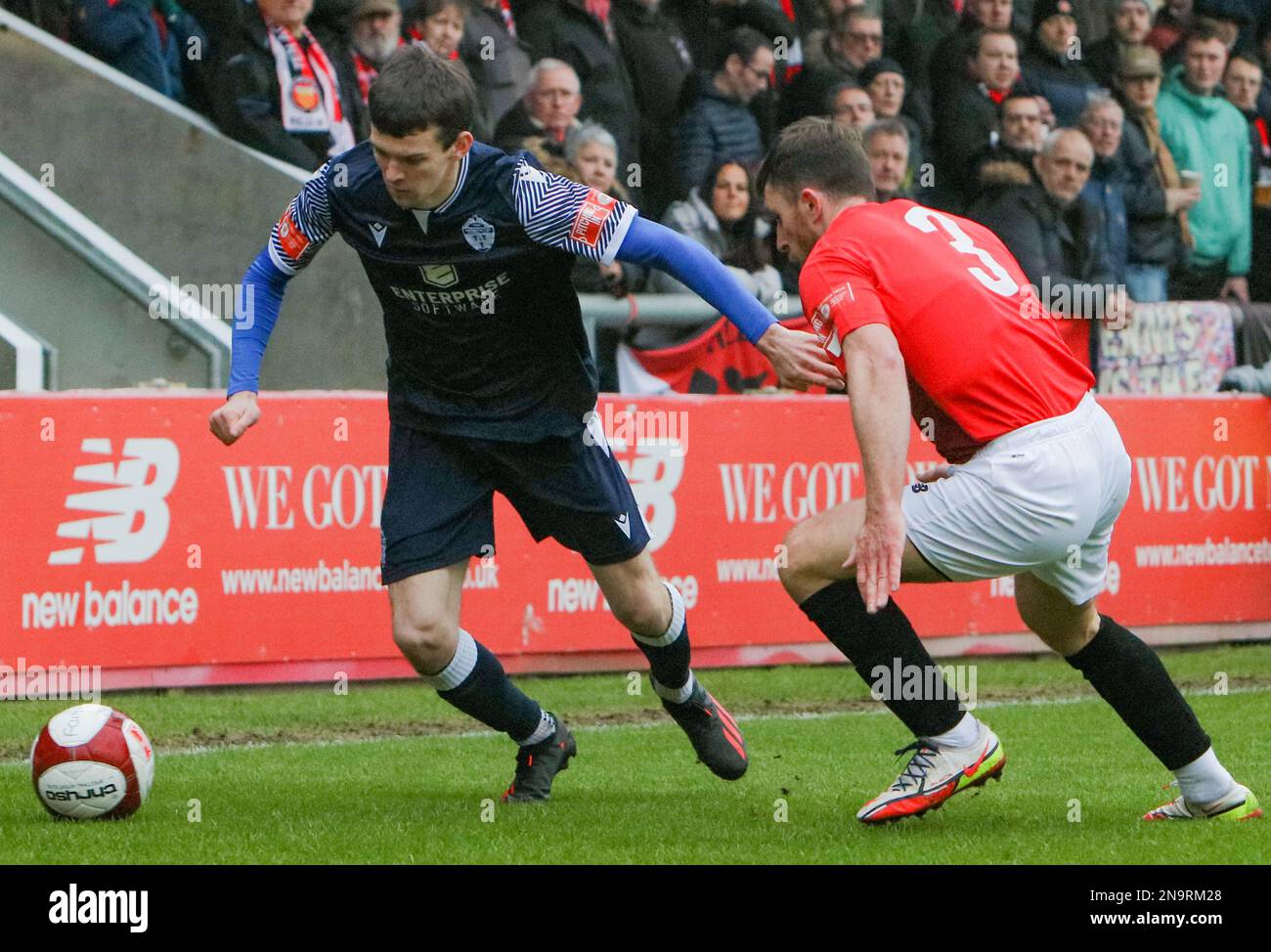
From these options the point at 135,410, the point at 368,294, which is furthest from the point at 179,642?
the point at 368,294

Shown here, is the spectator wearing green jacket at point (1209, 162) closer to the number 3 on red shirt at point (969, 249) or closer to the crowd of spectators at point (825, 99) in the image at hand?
the crowd of spectators at point (825, 99)

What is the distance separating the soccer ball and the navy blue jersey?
4.32ft

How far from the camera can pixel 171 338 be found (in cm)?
1066

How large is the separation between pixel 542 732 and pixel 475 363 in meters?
1.29

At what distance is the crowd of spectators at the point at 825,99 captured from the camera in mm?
11414

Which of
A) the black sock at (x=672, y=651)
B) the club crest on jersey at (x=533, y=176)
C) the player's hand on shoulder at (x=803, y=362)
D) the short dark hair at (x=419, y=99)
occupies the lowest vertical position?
the black sock at (x=672, y=651)

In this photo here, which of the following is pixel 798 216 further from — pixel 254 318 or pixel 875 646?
pixel 254 318

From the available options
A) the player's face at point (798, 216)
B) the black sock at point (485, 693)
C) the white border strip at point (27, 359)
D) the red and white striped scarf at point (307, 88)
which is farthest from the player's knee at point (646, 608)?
the red and white striped scarf at point (307, 88)

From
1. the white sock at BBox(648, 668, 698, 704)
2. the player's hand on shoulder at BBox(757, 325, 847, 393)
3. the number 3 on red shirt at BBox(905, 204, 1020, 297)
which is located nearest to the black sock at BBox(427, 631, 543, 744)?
the white sock at BBox(648, 668, 698, 704)

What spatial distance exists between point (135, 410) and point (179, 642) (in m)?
1.10

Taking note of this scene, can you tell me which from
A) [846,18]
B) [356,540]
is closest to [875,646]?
[356,540]

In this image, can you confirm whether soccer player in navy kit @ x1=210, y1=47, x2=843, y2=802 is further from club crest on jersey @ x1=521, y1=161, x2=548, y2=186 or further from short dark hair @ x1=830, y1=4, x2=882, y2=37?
short dark hair @ x1=830, y1=4, x2=882, y2=37

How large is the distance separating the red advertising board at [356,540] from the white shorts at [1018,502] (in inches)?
183

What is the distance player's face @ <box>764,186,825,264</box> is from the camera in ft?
18.3
